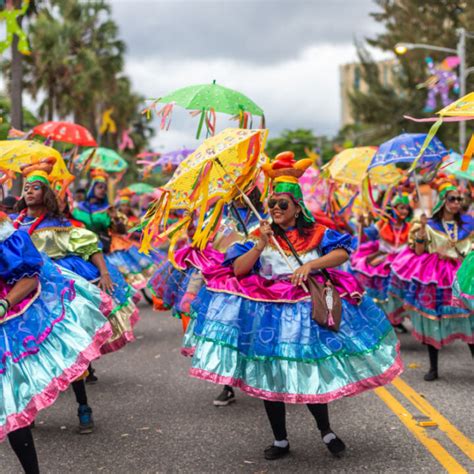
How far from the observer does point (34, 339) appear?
4398 millimetres

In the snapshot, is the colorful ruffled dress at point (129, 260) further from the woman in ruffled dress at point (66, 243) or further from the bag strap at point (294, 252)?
the bag strap at point (294, 252)

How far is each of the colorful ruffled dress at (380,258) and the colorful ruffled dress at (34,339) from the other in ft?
20.3

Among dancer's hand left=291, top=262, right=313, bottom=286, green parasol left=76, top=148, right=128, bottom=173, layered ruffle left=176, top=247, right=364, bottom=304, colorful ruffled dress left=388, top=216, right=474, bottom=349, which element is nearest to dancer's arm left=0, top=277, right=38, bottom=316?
layered ruffle left=176, top=247, right=364, bottom=304

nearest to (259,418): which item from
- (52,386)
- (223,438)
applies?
(223,438)

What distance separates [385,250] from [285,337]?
20.2 ft

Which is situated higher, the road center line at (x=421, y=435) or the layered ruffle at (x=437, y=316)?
the layered ruffle at (x=437, y=316)

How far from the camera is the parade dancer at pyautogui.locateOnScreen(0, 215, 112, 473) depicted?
419 centimetres

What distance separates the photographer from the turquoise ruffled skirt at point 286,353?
15.7 ft

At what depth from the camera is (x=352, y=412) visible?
6.36 meters

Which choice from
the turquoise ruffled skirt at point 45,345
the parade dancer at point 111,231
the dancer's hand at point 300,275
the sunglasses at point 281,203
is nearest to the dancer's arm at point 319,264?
the dancer's hand at point 300,275

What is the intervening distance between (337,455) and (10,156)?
3.73 meters

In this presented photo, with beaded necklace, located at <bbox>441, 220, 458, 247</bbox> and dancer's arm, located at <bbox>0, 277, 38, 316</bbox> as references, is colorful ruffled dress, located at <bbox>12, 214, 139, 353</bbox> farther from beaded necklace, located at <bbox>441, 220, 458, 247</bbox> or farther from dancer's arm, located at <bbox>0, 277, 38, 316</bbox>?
beaded necklace, located at <bbox>441, 220, 458, 247</bbox>

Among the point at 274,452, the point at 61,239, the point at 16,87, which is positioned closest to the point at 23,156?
the point at 61,239

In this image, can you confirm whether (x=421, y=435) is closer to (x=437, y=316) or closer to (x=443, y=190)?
(x=437, y=316)
